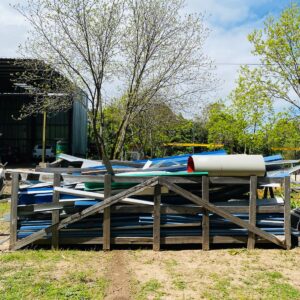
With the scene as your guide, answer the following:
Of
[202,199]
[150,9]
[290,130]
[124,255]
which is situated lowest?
[124,255]

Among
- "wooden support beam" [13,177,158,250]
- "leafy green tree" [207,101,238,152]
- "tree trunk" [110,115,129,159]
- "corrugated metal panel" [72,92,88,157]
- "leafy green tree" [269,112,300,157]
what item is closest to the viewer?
"wooden support beam" [13,177,158,250]

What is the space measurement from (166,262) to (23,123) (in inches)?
1334

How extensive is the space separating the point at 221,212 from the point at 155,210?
3.18 feet

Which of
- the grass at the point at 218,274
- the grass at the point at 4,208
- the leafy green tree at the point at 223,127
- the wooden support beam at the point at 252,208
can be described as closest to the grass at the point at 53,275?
the grass at the point at 218,274

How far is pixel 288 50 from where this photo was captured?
18.0 m

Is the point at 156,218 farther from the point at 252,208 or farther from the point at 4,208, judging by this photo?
the point at 4,208

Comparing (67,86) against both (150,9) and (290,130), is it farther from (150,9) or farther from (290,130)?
(290,130)

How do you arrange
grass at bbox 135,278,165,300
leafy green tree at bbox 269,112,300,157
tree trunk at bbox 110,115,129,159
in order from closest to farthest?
grass at bbox 135,278,165,300, tree trunk at bbox 110,115,129,159, leafy green tree at bbox 269,112,300,157

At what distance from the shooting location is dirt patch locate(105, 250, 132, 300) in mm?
4167

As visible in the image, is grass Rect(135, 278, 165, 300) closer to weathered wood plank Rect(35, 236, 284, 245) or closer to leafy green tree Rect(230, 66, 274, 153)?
weathered wood plank Rect(35, 236, 284, 245)

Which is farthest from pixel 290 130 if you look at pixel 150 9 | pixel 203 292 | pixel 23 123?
pixel 23 123

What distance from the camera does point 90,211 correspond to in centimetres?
580

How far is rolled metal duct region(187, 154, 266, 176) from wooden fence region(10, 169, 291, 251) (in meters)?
0.10

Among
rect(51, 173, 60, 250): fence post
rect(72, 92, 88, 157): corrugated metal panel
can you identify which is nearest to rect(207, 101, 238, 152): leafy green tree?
rect(72, 92, 88, 157): corrugated metal panel
